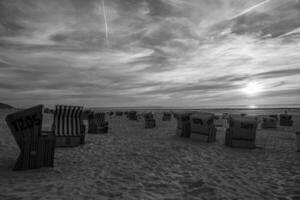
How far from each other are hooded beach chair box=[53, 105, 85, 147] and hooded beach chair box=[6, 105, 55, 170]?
3076mm

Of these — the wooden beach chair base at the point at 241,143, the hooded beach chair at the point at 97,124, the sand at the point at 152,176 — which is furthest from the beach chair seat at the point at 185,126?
the hooded beach chair at the point at 97,124

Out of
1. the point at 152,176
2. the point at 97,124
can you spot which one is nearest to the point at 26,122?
the point at 152,176

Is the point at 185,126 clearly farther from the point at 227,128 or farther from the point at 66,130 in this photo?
the point at 66,130

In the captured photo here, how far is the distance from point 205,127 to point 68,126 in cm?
699

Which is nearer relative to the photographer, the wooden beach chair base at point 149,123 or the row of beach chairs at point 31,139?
the row of beach chairs at point 31,139

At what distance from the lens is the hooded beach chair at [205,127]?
10867 millimetres

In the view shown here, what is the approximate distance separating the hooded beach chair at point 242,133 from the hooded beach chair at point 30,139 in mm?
8103

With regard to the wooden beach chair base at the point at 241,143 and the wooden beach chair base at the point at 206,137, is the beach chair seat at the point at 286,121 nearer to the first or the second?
the wooden beach chair base at the point at 241,143

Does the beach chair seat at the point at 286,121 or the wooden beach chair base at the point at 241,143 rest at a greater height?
the beach chair seat at the point at 286,121

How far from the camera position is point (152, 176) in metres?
5.19

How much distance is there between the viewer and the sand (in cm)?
406

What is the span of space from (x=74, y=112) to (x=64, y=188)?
5.25 m

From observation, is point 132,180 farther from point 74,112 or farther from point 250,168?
point 74,112

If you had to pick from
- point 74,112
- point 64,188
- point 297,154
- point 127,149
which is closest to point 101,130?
point 74,112
